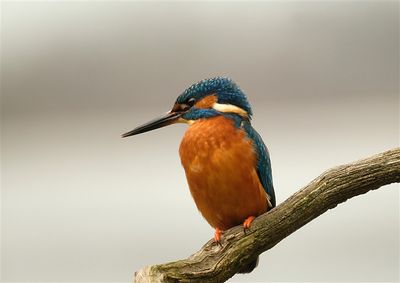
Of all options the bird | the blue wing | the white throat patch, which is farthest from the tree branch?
the white throat patch

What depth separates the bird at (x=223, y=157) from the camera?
310 centimetres

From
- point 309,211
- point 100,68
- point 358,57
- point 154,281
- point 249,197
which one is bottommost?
point 154,281

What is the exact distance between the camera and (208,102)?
3293 millimetres

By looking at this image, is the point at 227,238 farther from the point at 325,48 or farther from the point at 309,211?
the point at 325,48

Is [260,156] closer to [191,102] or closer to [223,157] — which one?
[223,157]

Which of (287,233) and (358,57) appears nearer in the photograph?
(287,233)

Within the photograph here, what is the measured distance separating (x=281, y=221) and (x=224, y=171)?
1.49 ft

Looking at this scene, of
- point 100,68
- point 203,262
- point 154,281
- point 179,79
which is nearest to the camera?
point 154,281

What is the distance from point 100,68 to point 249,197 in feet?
12.5

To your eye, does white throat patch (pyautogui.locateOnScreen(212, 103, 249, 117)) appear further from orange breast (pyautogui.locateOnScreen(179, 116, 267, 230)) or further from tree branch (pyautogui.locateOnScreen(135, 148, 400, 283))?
tree branch (pyautogui.locateOnScreen(135, 148, 400, 283))

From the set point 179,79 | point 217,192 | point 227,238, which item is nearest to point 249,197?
point 217,192

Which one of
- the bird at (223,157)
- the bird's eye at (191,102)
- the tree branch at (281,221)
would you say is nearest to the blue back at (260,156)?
the bird at (223,157)

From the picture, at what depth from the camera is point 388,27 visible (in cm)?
643

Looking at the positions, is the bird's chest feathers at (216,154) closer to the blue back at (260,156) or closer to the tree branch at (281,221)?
the blue back at (260,156)
